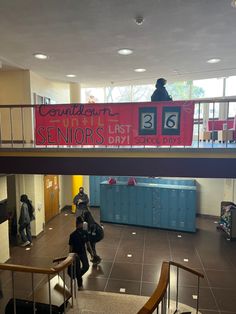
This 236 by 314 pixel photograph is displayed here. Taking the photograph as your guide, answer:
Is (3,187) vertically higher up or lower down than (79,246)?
higher up

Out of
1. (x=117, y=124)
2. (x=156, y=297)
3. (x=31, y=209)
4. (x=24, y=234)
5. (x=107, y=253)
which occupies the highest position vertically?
(x=117, y=124)

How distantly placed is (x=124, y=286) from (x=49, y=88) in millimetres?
6517

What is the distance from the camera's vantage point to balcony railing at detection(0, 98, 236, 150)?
4387 mm

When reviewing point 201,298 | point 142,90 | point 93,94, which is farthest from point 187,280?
point 93,94

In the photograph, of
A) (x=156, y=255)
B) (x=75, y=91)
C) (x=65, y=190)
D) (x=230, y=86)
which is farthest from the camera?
(x=65, y=190)

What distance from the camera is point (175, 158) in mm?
4312

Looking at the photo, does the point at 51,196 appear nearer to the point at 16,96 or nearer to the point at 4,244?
the point at 4,244

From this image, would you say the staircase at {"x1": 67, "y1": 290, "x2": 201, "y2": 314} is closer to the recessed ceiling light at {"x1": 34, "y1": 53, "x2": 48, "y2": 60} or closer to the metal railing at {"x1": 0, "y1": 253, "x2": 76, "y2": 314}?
the metal railing at {"x1": 0, "y1": 253, "x2": 76, "y2": 314}

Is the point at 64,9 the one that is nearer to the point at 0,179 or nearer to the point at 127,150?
the point at 127,150

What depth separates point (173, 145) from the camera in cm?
430

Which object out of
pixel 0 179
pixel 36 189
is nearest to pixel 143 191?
pixel 36 189

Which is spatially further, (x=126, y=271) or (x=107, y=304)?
(x=126, y=271)

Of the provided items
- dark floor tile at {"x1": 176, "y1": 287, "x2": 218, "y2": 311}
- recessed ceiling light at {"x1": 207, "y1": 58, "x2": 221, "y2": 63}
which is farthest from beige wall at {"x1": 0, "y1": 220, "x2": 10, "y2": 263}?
Answer: recessed ceiling light at {"x1": 207, "y1": 58, "x2": 221, "y2": 63}

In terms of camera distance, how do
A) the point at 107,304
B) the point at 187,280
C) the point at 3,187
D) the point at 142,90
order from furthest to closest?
the point at 142,90, the point at 3,187, the point at 187,280, the point at 107,304
